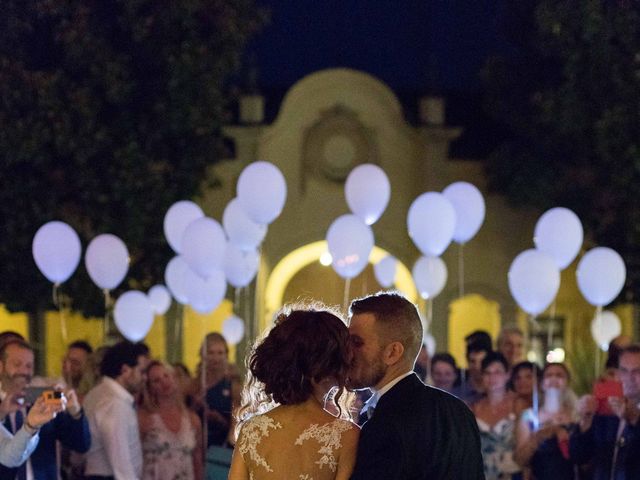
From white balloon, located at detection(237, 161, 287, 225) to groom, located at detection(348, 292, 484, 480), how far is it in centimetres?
878

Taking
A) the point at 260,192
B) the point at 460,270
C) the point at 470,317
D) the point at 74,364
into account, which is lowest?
the point at 470,317

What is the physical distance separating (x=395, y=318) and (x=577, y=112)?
17.4m

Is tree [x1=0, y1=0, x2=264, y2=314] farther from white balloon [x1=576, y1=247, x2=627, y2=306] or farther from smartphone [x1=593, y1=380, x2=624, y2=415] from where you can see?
smartphone [x1=593, y1=380, x2=624, y2=415]

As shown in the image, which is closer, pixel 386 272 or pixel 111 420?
pixel 111 420

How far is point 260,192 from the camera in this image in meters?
13.6

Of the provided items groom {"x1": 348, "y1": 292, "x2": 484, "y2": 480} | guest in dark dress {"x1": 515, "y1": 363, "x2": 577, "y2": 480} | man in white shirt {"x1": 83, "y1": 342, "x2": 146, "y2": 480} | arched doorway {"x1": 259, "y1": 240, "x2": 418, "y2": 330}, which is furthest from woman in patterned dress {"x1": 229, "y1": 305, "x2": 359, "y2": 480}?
arched doorway {"x1": 259, "y1": 240, "x2": 418, "y2": 330}

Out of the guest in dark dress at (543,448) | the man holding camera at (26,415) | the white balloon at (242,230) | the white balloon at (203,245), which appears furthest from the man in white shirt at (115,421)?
the white balloon at (242,230)

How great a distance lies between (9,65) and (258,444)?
1513 centimetres

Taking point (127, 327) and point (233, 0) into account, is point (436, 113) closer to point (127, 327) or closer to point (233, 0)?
point (233, 0)

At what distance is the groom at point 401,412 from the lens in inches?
178

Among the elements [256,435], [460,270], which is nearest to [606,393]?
[256,435]

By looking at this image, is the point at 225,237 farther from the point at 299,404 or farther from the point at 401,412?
the point at 401,412

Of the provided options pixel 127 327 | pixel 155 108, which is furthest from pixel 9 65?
pixel 127 327

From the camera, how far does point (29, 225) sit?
19484 millimetres
